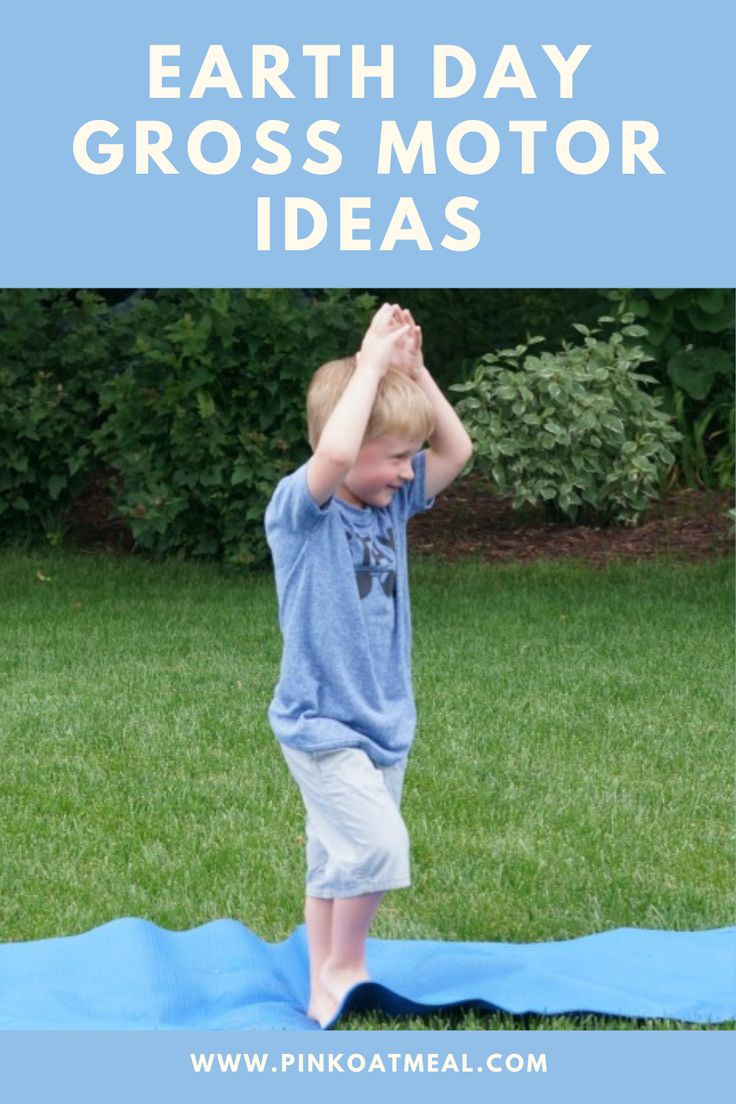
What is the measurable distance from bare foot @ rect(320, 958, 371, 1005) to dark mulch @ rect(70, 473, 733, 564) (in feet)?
20.7

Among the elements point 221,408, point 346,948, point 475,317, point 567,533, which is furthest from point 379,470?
point 475,317

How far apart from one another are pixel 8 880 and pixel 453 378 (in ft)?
27.3

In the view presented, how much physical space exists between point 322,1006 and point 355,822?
464mm

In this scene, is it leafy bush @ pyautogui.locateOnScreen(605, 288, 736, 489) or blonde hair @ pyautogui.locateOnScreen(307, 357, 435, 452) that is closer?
blonde hair @ pyautogui.locateOnScreen(307, 357, 435, 452)

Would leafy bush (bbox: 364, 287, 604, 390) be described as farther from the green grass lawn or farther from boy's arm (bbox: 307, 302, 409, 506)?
boy's arm (bbox: 307, 302, 409, 506)

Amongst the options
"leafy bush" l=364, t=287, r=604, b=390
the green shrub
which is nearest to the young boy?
the green shrub

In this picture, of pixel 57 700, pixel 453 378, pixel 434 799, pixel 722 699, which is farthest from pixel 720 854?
pixel 453 378

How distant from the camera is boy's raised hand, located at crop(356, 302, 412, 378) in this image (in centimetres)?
337

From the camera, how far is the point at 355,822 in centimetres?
340

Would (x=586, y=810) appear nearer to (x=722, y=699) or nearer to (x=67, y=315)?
(x=722, y=699)

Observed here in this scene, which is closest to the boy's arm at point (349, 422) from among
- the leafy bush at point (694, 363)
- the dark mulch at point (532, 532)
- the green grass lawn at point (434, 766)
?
the green grass lawn at point (434, 766)

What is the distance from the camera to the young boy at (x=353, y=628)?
3398 mm

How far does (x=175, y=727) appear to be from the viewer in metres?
6.06

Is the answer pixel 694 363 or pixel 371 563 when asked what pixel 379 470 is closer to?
pixel 371 563
